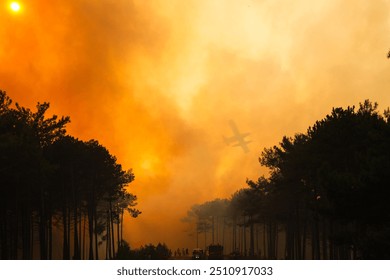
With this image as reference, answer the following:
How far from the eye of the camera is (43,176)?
168ft

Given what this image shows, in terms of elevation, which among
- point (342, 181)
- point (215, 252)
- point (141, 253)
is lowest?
point (215, 252)

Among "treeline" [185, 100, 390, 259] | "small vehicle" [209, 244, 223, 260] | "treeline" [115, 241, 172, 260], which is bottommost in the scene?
"small vehicle" [209, 244, 223, 260]

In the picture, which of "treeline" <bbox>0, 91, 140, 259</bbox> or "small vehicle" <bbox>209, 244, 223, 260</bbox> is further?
"small vehicle" <bbox>209, 244, 223, 260</bbox>

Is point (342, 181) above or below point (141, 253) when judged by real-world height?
above

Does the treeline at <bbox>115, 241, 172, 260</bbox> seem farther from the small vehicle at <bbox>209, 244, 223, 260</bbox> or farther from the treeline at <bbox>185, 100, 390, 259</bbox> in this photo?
the treeline at <bbox>185, 100, 390, 259</bbox>

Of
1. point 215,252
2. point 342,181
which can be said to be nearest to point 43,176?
point 342,181

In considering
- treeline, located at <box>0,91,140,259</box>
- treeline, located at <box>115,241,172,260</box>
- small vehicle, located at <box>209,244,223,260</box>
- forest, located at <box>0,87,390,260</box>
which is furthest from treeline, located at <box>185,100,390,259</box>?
treeline, located at <box>0,91,140,259</box>

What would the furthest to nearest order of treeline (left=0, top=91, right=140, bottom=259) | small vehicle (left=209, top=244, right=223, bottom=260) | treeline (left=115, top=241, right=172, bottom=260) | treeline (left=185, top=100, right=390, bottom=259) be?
small vehicle (left=209, top=244, right=223, bottom=260) → treeline (left=115, top=241, right=172, bottom=260) → treeline (left=0, top=91, right=140, bottom=259) → treeline (left=185, top=100, right=390, bottom=259)

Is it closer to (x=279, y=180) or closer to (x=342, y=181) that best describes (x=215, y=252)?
(x=279, y=180)

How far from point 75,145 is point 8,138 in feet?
82.5

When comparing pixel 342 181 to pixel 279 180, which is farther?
pixel 279 180

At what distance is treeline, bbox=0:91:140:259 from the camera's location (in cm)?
4541

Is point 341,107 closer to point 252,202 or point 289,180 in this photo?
point 289,180
